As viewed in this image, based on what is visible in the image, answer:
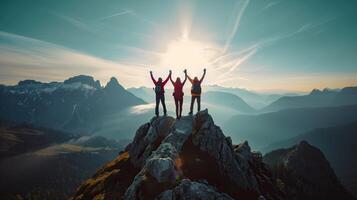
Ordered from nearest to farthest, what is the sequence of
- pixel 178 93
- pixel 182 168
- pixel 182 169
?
pixel 182 169
pixel 182 168
pixel 178 93

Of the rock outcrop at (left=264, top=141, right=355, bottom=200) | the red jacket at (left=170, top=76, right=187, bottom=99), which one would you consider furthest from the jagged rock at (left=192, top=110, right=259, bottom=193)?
the rock outcrop at (left=264, top=141, right=355, bottom=200)

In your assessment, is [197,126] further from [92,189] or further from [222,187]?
[92,189]

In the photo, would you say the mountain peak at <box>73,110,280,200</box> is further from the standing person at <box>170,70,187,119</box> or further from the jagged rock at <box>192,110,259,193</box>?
the standing person at <box>170,70,187,119</box>

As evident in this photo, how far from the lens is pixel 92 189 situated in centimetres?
3550

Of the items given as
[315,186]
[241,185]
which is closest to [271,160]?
[315,186]

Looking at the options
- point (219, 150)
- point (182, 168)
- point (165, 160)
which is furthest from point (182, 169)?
point (219, 150)

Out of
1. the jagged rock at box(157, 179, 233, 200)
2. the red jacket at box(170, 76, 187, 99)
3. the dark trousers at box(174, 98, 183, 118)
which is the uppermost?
the red jacket at box(170, 76, 187, 99)

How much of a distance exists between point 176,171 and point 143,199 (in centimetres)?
472

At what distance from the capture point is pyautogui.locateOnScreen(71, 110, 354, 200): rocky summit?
2175cm

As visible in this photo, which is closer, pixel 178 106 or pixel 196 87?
pixel 196 87

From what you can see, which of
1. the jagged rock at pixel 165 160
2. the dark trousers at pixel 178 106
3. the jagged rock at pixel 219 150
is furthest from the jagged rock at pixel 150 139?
the jagged rock at pixel 219 150

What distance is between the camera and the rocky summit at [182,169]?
71.4 ft

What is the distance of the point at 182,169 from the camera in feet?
84.1

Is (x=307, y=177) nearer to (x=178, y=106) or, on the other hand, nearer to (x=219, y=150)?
(x=219, y=150)
